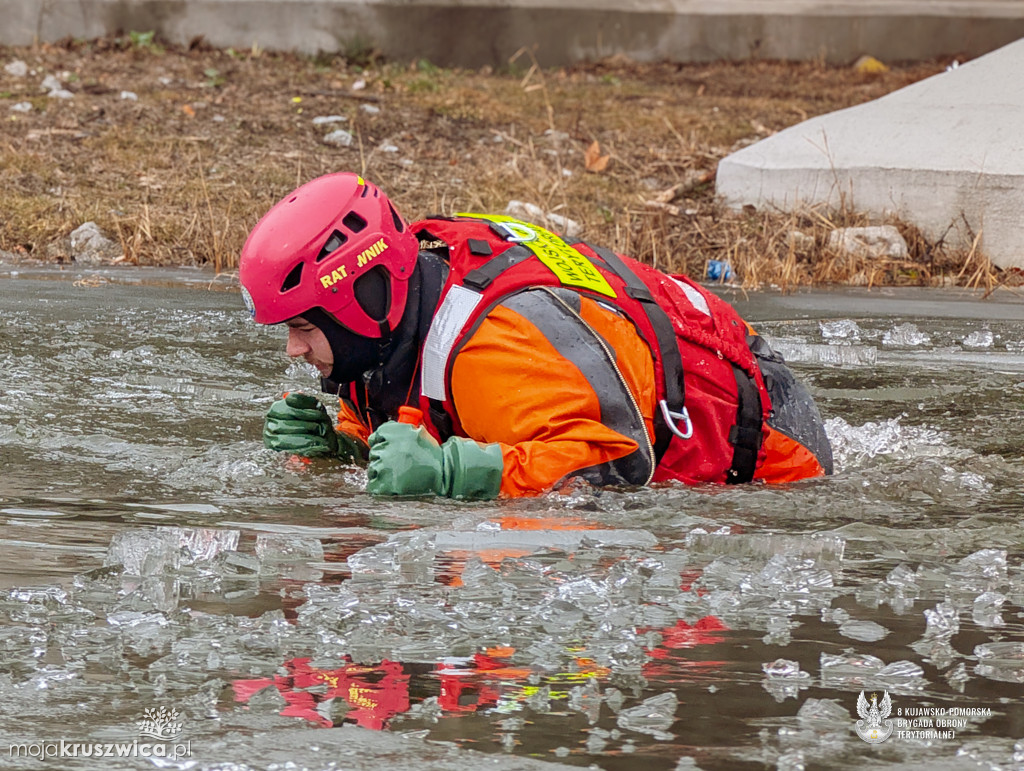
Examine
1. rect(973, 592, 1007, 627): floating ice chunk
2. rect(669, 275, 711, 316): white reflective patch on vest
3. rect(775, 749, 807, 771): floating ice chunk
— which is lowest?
rect(775, 749, 807, 771): floating ice chunk

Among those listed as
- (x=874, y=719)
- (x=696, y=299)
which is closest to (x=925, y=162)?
(x=696, y=299)

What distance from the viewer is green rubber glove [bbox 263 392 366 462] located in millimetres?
4270

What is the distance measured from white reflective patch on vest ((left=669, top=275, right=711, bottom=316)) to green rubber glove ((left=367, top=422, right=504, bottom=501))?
811 millimetres

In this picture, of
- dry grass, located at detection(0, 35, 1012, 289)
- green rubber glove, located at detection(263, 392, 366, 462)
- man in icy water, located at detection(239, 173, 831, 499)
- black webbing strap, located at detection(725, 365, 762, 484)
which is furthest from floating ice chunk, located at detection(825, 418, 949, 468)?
dry grass, located at detection(0, 35, 1012, 289)

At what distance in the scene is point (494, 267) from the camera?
377 cm

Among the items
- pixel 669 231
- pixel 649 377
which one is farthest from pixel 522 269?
pixel 669 231

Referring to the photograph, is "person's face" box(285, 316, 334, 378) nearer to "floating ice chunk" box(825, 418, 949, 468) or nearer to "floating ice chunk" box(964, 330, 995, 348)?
"floating ice chunk" box(825, 418, 949, 468)

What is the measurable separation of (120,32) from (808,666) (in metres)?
12.6

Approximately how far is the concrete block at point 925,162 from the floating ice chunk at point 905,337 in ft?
6.64

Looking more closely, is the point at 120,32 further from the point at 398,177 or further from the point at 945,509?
the point at 945,509

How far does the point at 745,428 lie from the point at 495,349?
86 cm

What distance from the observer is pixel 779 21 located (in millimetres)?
15273

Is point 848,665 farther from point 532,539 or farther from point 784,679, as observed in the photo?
point 532,539

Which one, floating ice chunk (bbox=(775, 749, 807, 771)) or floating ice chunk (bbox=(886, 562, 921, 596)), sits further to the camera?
floating ice chunk (bbox=(886, 562, 921, 596))
